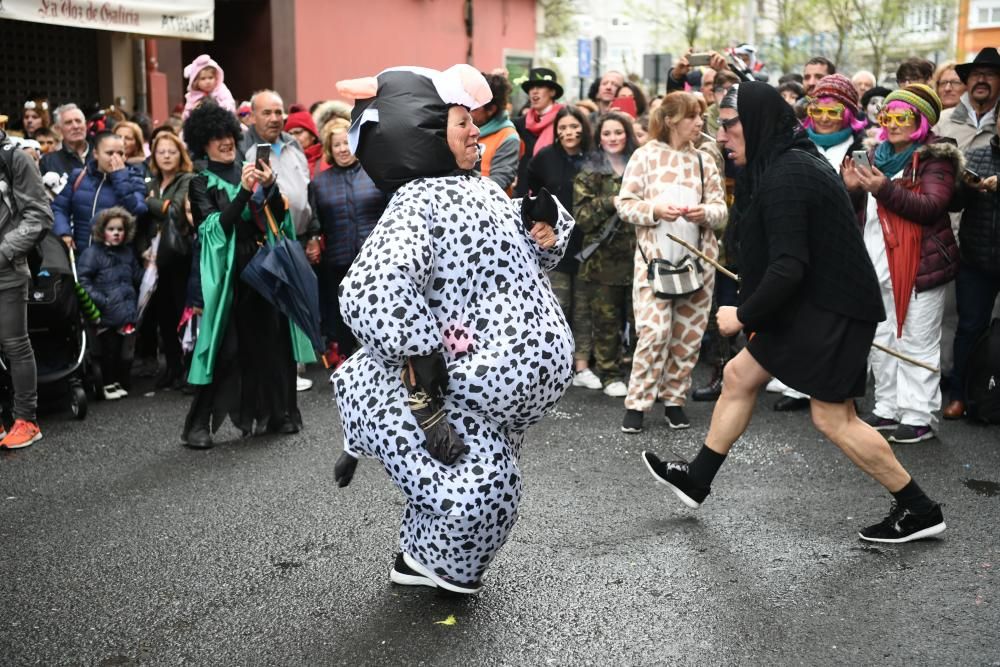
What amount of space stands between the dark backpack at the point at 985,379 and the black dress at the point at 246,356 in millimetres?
4170

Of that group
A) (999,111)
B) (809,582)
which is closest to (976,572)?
(809,582)

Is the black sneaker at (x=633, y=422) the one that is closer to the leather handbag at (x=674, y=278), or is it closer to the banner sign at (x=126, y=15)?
the leather handbag at (x=674, y=278)

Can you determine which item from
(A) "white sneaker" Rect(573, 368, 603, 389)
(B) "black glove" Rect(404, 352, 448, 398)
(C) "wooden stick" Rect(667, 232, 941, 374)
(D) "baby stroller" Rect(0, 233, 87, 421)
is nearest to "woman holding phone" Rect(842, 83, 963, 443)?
(C) "wooden stick" Rect(667, 232, 941, 374)

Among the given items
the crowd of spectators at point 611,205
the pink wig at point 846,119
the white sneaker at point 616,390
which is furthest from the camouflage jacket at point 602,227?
the pink wig at point 846,119

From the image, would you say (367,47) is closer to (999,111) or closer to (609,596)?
(999,111)

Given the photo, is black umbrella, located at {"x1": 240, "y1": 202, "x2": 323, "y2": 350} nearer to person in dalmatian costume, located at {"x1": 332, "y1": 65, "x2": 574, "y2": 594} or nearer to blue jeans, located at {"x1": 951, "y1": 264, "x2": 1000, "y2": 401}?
person in dalmatian costume, located at {"x1": 332, "y1": 65, "x2": 574, "y2": 594}

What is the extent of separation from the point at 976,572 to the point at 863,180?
7.99ft

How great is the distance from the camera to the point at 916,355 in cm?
678

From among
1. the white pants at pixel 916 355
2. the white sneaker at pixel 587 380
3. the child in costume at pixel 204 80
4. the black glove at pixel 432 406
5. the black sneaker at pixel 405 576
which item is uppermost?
the child in costume at pixel 204 80

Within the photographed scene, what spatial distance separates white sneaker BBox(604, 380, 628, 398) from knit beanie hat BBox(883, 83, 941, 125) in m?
2.63

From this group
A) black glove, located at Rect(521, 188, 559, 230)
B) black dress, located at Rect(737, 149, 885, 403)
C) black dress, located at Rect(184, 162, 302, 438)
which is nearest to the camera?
black glove, located at Rect(521, 188, 559, 230)

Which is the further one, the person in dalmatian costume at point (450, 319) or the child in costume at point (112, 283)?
the child in costume at point (112, 283)

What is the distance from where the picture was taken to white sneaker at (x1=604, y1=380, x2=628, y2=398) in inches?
319

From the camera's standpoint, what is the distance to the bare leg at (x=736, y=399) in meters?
5.05
